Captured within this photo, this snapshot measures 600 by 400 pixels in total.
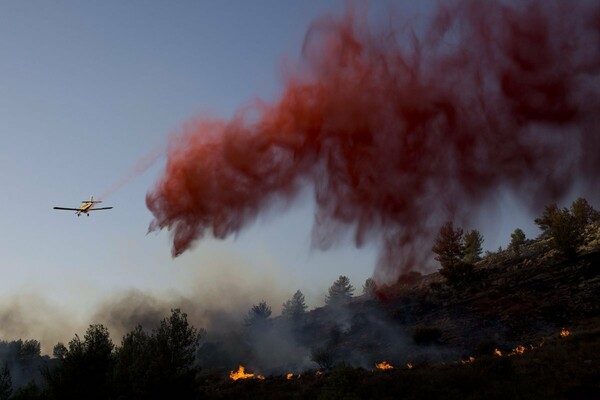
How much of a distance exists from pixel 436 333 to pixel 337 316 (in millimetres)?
33234

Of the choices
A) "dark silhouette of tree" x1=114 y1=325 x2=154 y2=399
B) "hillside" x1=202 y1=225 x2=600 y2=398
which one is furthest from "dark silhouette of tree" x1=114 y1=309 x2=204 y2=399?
"hillside" x1=202 y1=225 x2=600 y2=398

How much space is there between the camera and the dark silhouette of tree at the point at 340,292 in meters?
106

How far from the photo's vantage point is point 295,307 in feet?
348

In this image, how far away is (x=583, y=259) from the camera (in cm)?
5650

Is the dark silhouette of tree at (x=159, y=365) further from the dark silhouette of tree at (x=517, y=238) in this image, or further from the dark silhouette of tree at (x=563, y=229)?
the dark silhouette of tree at (x=517, y=238)

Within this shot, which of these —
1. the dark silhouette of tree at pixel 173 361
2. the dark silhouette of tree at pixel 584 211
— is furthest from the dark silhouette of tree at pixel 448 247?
the dark silhouette of tree at pixel 173 361

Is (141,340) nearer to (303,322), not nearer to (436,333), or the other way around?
(436,333)

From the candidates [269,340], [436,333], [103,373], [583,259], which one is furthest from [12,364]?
[583,259]

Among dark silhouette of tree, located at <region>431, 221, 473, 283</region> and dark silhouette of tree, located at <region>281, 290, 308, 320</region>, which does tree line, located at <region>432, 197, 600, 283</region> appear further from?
dark silhouette of tree, located at <region>281, 290, 308, 320</region>

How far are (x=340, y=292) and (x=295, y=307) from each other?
43.6 feet

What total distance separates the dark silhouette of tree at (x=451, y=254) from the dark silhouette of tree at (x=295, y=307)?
40542 mm

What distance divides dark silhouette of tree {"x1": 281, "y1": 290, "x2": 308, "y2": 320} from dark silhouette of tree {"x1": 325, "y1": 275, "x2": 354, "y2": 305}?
289 inches

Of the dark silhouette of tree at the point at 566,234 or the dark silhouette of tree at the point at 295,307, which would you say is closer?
A: the dark silhouette of tree at the point at 566,234

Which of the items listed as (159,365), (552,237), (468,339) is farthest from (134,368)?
(552,237)
